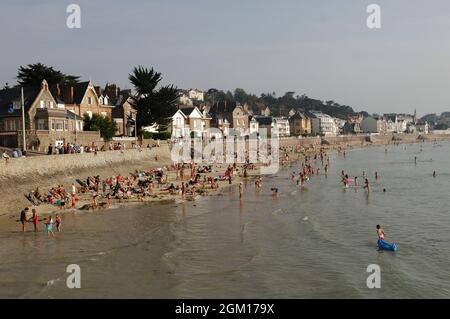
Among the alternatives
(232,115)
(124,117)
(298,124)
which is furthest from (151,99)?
(298,124)

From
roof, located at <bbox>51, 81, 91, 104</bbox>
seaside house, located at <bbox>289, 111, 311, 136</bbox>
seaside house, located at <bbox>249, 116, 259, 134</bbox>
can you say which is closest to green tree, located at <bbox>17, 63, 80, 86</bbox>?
roof, located at <bbox>51, 81, 91, 104</bbox>

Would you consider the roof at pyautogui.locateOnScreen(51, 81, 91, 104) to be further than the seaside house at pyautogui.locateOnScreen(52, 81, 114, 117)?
Yes

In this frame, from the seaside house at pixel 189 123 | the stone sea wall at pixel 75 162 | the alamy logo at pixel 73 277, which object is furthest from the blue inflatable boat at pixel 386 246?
the seaside house at pixel 189 123

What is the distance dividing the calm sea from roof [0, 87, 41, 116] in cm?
1961

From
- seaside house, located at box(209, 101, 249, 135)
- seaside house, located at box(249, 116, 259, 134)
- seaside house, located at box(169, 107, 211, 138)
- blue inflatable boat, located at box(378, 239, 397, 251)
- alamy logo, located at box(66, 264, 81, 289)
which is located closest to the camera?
alamy logo, located at box(66, 264, 81, 289)

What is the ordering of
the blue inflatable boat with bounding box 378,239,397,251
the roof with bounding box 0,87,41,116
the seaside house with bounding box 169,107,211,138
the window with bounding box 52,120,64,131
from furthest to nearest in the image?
the seaside house with bounding box 169,107,211,138
the window with bounding box 52,120,64,131
the roof with bounding box 0,87,41,116
the blue inflatable boat with bounding box 378,239,397,251

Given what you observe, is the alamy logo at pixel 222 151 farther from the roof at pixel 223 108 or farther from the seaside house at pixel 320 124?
the seaside house at pixel 320 124

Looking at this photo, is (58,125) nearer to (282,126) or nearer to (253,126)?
(253,126)

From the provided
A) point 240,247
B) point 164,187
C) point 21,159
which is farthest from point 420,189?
point 21,159

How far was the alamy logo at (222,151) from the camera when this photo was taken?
2506 inches

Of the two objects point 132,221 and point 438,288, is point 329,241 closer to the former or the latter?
point 438,288

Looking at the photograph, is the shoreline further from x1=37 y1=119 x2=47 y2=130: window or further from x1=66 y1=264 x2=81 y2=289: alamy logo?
x1=66 y1=264 x2=81 y2=289: alamy logo

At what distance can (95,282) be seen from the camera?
1587 centimetres

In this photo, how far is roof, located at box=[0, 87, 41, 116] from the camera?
4341 centimetres
